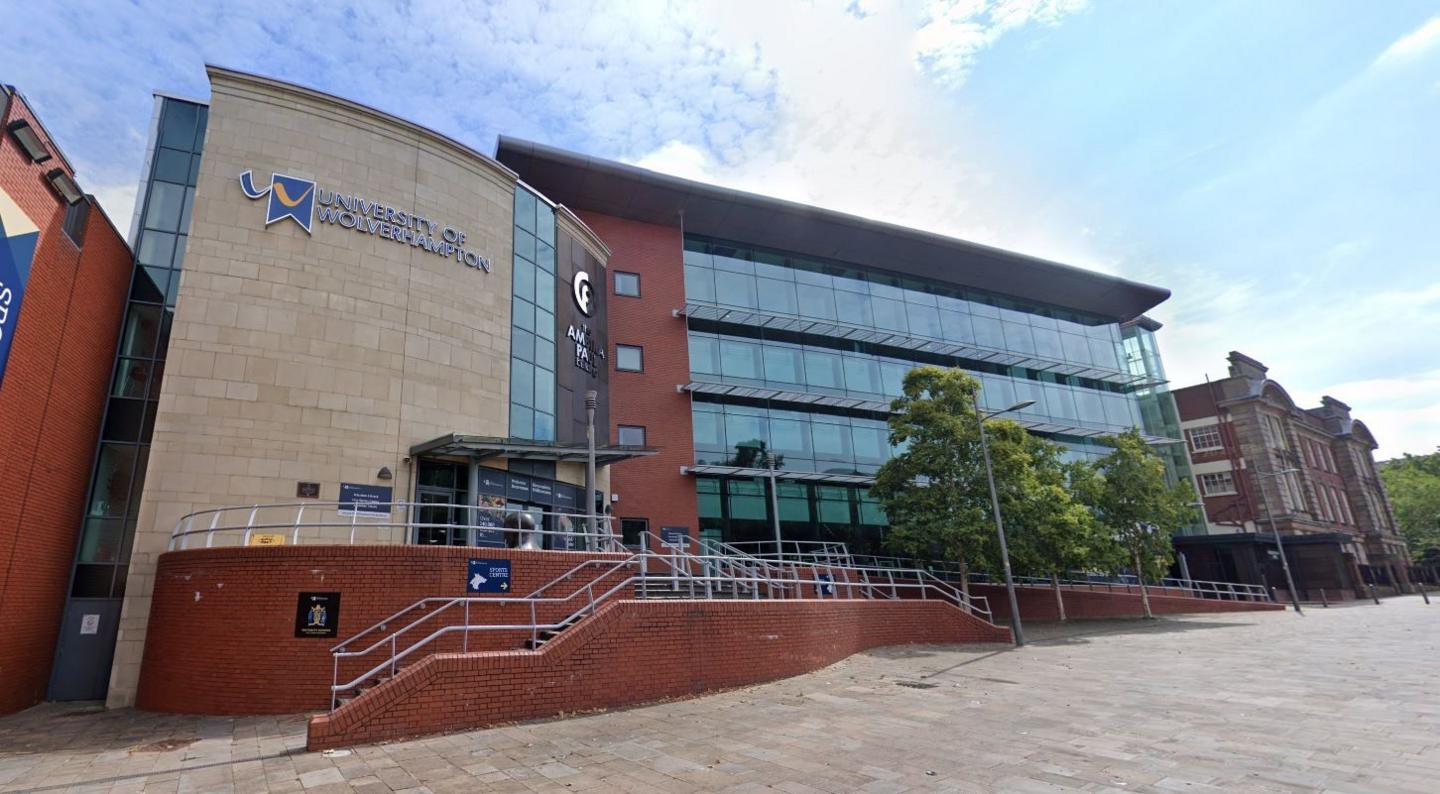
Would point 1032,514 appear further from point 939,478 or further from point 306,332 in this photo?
point 306,332

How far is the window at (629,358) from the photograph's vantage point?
2692 centimetres

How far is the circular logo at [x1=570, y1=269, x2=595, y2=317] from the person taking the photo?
2406 cm

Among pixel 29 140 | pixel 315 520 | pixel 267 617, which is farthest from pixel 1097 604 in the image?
Answer: pixel 29 140

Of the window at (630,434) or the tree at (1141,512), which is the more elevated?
the window at (630,434)

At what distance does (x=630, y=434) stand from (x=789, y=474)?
7.00m

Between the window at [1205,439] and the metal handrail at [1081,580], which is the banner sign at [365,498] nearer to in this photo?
the metal handrail at [1081,580]

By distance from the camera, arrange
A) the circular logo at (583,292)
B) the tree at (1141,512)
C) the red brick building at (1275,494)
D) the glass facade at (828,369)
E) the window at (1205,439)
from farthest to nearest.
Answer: the window at (1205,439)
the red brick building at (1275,494)
the tree at (1141,512)
the glass facade at (828,369)
the circular logo at (583,292)

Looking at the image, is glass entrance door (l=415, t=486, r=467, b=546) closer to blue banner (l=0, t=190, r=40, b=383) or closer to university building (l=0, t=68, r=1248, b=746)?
university building (l=0, t=68, r=1248, b=746)

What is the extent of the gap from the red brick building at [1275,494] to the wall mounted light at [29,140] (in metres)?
49.8

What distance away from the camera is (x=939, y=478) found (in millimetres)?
24656

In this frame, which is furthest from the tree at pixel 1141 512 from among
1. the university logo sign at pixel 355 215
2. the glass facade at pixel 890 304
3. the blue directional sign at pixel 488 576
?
the university logo sign at pixel 355 215

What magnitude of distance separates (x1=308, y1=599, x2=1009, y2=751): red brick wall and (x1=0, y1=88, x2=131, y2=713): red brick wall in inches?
377

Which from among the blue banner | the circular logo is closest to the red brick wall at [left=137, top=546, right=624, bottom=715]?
the blue banner

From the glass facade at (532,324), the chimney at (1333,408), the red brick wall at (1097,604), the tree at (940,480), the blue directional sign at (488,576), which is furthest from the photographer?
the chimney at (1333,408)
